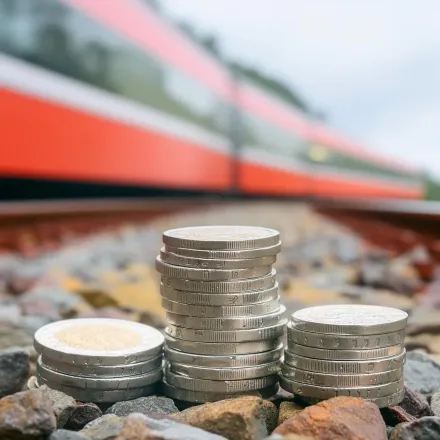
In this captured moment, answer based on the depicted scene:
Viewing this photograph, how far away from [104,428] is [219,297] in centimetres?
35

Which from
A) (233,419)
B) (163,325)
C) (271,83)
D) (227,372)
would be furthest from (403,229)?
(271,83)

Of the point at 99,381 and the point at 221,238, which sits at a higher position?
the point at 221,238

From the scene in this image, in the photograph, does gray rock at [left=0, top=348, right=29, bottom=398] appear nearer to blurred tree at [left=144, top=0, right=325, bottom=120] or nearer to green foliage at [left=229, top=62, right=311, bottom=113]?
blurred tree at [left=144, top=0, right=325, bottom=120]

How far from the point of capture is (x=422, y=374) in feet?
5.18

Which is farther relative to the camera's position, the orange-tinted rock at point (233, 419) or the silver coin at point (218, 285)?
the silver coin at point (218, 285)

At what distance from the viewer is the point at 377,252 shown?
5066mm

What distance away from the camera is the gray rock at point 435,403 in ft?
4.41

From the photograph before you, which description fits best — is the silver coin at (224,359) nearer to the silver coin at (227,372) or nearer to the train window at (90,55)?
the silver coin at (227,372)

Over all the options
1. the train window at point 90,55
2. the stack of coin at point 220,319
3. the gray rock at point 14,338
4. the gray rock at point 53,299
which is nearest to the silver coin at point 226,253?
the stack of coin at point 220,319

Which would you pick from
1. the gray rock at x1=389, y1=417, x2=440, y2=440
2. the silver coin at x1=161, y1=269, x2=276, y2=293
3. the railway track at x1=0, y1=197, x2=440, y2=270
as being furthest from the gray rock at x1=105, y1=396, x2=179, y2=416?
the railway track at x1=0, y1=197, x2=440, y2=270

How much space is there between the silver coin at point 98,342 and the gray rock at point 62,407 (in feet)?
0.39

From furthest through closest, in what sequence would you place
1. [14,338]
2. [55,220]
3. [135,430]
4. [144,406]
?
1. [55,220]
2. [14,338]
3. [144,406]
4. [135,430]

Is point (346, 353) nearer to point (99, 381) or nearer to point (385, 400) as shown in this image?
point (385, 400)

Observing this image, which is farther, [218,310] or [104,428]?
[218,310]
